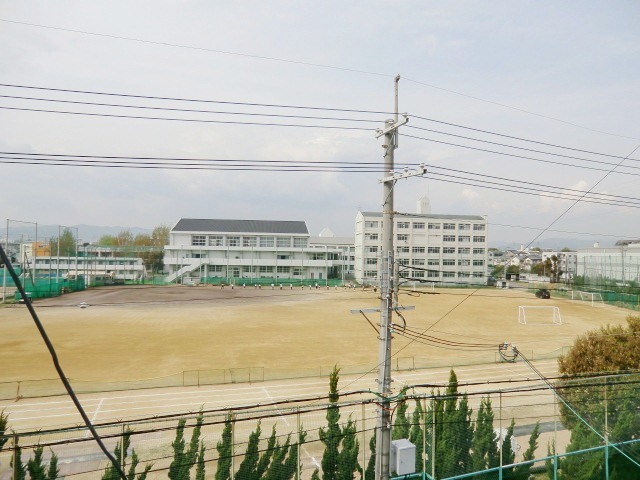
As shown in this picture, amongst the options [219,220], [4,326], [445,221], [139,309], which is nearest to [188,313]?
[139,309]

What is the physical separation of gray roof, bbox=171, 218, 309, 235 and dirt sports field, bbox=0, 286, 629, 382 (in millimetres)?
25745

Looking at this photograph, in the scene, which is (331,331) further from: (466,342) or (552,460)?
(552,460)

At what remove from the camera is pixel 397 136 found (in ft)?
29.4

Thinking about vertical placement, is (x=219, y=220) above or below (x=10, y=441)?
above

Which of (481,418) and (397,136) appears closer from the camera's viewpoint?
(397,136)

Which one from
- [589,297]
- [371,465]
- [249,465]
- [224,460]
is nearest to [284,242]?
[589,297]

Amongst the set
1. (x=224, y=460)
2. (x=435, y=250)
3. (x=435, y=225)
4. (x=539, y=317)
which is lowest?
(x=539, y=317)

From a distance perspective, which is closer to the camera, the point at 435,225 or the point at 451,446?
the point at 451,446

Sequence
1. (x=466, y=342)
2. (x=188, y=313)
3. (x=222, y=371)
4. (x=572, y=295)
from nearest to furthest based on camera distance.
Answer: (x=222, y=371)
(x=466, y=342)
(x=188, y=313)
(x=572, y=295)

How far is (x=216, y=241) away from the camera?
239ft

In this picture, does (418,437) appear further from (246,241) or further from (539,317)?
(246,241)

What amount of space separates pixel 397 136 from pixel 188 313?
3285cm

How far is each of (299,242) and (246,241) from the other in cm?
877

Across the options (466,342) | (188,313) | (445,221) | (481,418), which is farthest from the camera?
(445,221)
